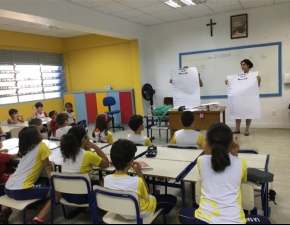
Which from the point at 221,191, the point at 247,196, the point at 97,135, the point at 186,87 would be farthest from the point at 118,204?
the point at 186,87

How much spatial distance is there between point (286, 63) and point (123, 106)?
4.20 m

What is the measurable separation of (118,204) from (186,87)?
13.6 feet

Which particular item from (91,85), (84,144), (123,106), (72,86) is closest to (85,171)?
(84,144)

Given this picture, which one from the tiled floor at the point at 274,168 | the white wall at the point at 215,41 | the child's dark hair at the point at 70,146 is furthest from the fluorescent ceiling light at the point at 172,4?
the child's dark hair at the point at 70,146

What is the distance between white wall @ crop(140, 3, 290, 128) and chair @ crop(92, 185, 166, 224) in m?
5.18

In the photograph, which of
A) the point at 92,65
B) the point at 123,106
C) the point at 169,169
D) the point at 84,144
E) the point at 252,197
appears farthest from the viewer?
the point at 92,65

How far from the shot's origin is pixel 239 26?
19.9ft

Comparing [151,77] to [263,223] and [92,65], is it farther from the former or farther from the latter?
[263,223]

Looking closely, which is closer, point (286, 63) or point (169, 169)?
point (169, 169)

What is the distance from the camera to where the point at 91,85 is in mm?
8172

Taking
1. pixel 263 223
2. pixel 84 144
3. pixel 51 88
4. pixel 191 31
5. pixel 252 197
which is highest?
pixel 191 31

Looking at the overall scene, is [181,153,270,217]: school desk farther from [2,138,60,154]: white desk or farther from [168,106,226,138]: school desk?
[168,106,226,138]: school desk

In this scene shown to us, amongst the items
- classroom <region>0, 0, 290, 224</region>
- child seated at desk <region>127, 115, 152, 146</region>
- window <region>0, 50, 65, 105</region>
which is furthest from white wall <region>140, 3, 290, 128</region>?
child seated at desk <region>127, 115, 152, 146</region>

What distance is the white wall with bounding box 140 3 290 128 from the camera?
5.75m
